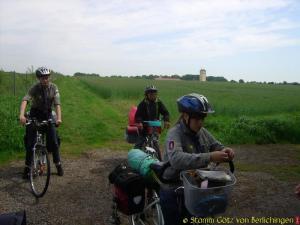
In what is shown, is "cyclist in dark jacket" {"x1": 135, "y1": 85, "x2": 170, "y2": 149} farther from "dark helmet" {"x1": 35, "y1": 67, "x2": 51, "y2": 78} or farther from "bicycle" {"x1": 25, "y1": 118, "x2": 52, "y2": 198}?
"dark helmet" {"x1": 35, "y1": 67, "x2": 51, "y2": 78}

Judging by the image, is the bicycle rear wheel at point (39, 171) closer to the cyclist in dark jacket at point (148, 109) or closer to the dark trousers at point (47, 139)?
the dark trousers at point (47, 139)

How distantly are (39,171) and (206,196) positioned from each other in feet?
14.9

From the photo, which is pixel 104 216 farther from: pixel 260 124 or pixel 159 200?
pixel 260 124

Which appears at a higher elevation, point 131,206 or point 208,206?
point 208,206

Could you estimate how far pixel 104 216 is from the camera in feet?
18.7

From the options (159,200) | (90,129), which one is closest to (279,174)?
(159,200)

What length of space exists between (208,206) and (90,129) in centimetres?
1134

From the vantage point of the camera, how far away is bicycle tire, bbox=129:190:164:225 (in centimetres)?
363

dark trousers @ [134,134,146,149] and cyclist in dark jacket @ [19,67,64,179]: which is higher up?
cyclist in dark jacket @ [19,67,64,179]

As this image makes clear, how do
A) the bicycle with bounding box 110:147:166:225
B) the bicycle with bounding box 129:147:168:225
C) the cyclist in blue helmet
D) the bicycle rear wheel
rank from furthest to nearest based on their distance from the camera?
the bicycle rear wheel, the bicycle with bounding box 110:147:166:225, the bicycle with bounding box 129:147:168:225, the cyclist in blue helmet

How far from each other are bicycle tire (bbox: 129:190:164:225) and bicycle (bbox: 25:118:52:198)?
8.88ft

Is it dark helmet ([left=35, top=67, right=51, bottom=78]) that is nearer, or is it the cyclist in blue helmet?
the cyclist in blue helmet

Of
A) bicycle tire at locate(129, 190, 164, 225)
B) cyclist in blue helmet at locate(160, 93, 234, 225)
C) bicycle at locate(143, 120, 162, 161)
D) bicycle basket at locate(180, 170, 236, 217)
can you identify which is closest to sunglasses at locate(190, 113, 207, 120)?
cyclist in blue helmet at locate(160, 93, 234, 225)

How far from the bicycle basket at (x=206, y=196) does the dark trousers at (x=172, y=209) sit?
324mm
